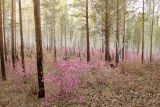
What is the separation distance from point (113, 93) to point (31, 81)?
14.1 ft

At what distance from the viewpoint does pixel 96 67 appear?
58.9 ft

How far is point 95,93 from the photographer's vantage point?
1268 centimetres

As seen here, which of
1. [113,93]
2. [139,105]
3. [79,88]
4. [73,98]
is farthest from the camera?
[79,88]

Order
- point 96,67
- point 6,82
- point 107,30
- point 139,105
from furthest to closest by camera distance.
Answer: point 107,30, point 96,67, point 6,82, point 139,105

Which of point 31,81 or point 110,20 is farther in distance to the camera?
point 110,20

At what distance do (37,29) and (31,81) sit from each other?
3.46 m

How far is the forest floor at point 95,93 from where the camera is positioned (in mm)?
11297

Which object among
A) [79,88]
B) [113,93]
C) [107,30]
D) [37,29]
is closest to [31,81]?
[79,88]

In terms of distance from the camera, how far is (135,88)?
13383 mm

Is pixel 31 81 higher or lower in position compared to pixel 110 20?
lower

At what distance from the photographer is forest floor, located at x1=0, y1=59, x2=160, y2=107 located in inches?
445

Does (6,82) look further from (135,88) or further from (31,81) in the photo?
(135,88)

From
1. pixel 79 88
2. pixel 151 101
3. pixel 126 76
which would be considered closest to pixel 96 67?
pixel 126 76

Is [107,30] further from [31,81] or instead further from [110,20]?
[31,81]
